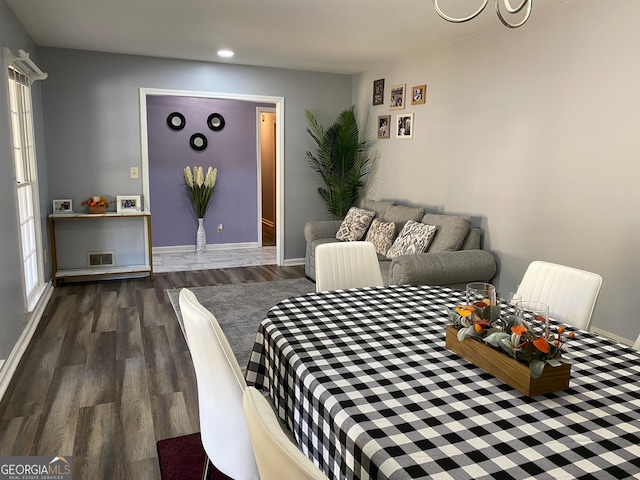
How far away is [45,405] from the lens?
8.53 feet

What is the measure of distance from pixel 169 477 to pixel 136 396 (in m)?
0.81

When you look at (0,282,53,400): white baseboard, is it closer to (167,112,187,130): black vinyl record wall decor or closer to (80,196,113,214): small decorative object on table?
(80,196,113,214): small decorative object on table

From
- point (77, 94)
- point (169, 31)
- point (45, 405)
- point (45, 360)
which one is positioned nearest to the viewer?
point (45, 405)

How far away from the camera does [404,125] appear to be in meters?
5.20

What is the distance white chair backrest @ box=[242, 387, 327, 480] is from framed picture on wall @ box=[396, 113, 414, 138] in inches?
178

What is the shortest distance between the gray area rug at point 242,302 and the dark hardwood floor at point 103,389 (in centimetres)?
35

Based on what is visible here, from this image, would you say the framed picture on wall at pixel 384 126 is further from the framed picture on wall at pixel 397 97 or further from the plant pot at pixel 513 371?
the plant pot at pixel 513 371

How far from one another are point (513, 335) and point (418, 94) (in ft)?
13.1

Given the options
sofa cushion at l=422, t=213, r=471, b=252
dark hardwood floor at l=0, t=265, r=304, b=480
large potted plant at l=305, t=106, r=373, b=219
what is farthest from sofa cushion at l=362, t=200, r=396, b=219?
dark hardwood floor at l=0, t=265, r=304, b=480

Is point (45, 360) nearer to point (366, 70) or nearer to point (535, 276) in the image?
point (535, 276)

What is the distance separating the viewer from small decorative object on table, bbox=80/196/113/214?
5102 millimetres

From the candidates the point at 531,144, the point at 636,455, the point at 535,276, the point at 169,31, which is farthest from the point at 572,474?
the point at 169,31

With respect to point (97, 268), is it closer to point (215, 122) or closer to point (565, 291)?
point (215, 122)

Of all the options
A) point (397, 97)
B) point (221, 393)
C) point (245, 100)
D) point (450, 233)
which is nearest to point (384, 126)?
point (397, 97)
